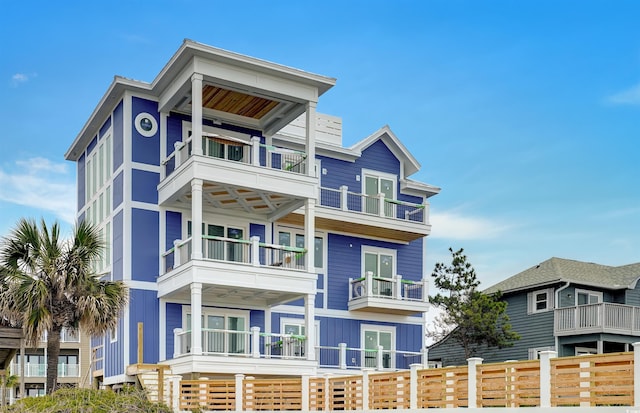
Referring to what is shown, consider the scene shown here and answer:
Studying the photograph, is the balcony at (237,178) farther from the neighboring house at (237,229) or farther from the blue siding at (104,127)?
the blue siding at (104,127)

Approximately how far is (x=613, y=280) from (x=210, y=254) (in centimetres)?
2028

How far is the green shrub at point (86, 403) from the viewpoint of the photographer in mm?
19297

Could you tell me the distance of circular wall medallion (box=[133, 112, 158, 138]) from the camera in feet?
94.2

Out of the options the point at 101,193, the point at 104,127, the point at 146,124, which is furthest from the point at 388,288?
the point at 104,127

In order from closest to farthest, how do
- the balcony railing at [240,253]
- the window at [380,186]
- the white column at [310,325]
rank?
the balcony railing at [240,253] → the white column at [310,325] → the window at [380,186]

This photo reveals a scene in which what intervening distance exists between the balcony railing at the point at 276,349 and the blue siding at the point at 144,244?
7.73ft

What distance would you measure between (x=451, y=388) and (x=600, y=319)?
17.9 meters

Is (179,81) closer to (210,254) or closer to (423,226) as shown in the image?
(210,254)

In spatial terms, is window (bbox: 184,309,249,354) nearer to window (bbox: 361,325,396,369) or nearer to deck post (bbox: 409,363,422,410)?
window (bbox: 361,325,396,369)

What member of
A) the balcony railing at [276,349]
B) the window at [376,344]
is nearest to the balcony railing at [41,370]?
the window at [376,344]

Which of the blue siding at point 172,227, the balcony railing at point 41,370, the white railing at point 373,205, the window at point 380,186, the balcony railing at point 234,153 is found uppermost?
the balcony railing at point 234,153

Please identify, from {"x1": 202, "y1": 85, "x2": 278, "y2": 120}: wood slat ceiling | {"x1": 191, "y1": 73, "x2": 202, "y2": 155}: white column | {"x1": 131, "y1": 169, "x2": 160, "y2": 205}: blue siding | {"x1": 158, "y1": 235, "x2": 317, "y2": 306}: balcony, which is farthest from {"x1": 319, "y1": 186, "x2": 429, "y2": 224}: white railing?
{"x1": 191, "y1": 73, "x2": 202, "y2": 155}: white column

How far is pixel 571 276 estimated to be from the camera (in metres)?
36.9

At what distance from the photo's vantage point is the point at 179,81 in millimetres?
27344
